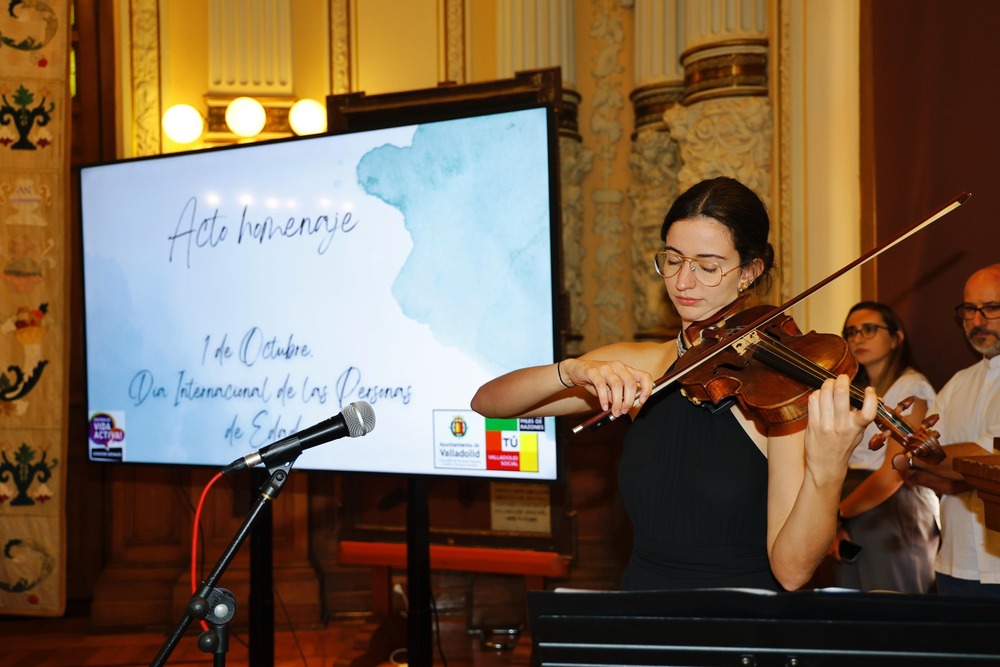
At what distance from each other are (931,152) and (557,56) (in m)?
2.22

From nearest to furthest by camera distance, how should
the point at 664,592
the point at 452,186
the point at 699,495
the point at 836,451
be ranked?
1. the point at 664,592
2. the point at 836,451
3. the point at 699,495
4. the point at 452,186

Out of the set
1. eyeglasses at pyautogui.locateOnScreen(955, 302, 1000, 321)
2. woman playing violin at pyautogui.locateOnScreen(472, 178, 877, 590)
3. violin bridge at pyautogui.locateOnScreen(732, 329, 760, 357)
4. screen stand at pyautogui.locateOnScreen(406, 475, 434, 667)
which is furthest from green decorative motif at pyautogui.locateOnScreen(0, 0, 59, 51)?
eyeglasses at pyautogui.locateOnScreen(955, 302, 1000, 321)

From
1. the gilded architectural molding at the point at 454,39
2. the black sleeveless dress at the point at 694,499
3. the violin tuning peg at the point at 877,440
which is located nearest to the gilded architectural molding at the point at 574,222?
the gilded architectural molding at the point at 454,39

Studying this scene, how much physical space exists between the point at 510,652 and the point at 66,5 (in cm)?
292

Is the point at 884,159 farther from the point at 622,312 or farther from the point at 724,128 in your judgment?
the point at 622,312

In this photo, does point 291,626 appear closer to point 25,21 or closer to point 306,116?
point 306,116

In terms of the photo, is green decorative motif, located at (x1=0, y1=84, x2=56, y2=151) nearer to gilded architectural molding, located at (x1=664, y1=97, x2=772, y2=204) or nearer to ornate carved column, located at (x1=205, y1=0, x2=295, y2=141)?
ornate carved column, located at (x1=205, y1=0, x2=295, y2=141)

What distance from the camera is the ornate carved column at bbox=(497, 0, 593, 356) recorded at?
450 centimetres

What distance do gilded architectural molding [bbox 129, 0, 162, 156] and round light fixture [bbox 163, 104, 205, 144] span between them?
0.17m

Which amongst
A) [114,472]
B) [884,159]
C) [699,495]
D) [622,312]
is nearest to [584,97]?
[622,312]

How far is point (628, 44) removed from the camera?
4.69m

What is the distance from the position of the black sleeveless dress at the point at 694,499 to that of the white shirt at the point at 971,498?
1080 mm

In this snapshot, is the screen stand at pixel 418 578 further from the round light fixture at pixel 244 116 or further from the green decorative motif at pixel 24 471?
the round light fixture at pixel 244 116

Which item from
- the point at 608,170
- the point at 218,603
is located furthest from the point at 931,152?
the point at 218,603
